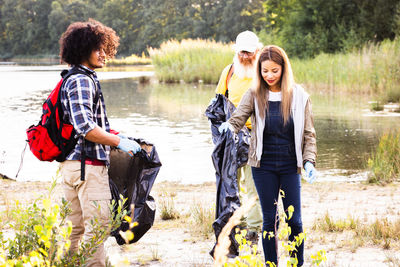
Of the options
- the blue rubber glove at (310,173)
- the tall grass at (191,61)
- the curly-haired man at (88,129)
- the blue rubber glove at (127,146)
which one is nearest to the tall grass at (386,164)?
the blue rubber glove at (310,173)

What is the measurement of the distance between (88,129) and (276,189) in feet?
4.10

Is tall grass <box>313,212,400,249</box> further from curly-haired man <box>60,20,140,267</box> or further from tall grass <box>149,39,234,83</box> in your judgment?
tall grass <box>149,39,234,83</box>

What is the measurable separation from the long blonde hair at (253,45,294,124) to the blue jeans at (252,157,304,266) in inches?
11.2

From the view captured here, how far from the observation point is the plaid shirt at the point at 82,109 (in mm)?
3096

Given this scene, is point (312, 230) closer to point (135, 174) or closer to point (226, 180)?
point (226, 180)

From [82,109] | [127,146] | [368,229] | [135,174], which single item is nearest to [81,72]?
[82,109]

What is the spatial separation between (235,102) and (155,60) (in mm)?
26278

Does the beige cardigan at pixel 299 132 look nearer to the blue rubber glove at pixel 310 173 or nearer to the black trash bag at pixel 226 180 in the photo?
the blue rubber glove at pixel 310 173

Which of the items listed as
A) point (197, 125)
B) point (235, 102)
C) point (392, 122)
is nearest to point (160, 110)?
point (197, 125)

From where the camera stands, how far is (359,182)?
776cm

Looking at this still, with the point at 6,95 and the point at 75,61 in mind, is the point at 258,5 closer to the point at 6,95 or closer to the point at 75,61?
the point at 6,95

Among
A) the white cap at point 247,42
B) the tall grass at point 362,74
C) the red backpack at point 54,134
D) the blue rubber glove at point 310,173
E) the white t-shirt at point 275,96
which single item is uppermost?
the white cap at point 247,42

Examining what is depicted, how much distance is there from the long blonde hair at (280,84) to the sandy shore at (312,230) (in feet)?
2.60

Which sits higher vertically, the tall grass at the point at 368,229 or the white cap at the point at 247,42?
the white cap at the point at 247,42
